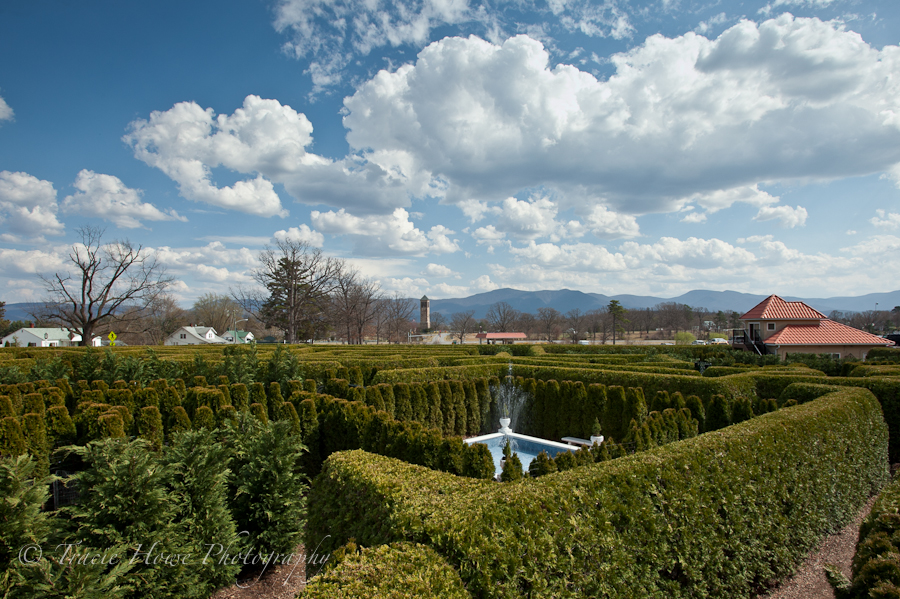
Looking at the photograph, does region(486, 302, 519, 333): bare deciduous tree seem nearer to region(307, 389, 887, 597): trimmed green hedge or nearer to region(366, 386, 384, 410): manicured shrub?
region(366, 386, 384, 410): manicured shrub

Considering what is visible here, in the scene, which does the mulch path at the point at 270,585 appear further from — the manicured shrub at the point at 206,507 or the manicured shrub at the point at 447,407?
the manicured shrub at the point at 447,407

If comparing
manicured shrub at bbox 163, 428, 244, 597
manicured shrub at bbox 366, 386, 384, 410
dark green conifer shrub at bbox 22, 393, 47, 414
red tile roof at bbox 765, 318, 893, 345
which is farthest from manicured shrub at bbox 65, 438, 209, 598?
red tile roof at bbox 765, 318, 893, 345

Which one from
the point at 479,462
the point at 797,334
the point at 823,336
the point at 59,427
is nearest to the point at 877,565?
the point at 479,462

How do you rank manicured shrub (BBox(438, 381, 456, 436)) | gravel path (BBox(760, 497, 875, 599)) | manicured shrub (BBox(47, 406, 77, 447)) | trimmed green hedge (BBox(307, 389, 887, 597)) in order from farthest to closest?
manicured shrub (BBox(438, 381, 456, 436)) < manicured shrub (BBox(47, 406, 77, 447)) < gravel path (BBox(760, 497, 875, 599)) < trimmed green hedge (BBox(307, 389, 887, 597))

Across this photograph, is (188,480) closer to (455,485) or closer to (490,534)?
(455,485)

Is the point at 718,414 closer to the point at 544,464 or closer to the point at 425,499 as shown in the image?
the point at 544,464

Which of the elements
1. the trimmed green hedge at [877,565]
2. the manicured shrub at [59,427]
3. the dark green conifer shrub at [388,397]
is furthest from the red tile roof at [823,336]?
the manicured shrub at [59,427]

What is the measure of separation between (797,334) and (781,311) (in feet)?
6.16

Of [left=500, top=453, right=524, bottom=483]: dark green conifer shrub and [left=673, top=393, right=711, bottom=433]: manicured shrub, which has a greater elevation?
[left=500, top=453, right=524, bottom=483]: dark green conifer shrub

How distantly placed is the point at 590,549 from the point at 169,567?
4059 mm

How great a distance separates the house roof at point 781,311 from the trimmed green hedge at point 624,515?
70.3 ft

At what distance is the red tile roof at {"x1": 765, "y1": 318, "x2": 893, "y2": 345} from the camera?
21062 millimetres

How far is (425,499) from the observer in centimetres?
340

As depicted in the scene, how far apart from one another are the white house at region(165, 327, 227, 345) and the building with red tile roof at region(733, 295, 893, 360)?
2294 inches
